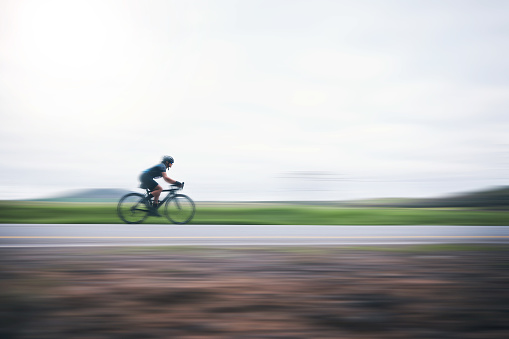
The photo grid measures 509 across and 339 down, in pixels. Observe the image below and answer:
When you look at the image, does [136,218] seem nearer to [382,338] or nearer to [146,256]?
[146,256]

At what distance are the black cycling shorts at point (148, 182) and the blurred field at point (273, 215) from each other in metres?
1.05

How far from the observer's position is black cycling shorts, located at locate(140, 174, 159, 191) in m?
12.2

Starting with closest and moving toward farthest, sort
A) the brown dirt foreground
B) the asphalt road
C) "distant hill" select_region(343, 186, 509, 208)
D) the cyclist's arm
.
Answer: the brown dirt foreground
the asphalt road
the cyclist's arm
"distant hill" select_region(343, 186, 509, 208)

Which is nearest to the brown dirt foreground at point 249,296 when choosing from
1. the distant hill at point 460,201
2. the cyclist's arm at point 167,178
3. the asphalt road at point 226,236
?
the asphalt road at point 226,236

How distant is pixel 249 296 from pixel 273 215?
9.74 metres

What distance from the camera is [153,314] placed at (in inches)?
138

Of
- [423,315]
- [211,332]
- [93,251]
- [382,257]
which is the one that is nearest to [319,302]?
[423,315]

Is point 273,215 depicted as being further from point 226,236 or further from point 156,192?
point 226,236

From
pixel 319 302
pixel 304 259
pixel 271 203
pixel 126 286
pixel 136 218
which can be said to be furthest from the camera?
pixel 271 203

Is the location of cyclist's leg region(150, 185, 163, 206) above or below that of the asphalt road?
above

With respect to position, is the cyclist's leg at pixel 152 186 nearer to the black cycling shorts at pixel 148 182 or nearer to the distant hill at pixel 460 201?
the black cycling shorts at pixel 148 182

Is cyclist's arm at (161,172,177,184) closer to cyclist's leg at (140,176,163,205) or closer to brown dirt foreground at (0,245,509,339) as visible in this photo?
cyclist's leg at (140,176,163,205)

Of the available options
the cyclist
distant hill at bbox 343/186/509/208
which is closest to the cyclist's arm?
the cyclist

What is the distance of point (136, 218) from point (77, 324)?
9.23m
